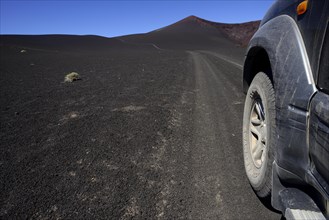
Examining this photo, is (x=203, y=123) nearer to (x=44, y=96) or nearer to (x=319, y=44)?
(x=319, y=44)

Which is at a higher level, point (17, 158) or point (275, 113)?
point (275, 113)

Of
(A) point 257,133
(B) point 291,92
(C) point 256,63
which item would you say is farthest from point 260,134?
(B) point 291,92

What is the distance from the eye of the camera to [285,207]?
176 centimetres

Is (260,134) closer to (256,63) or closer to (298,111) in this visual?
(256,63)

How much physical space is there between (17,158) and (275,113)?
3.30 metres

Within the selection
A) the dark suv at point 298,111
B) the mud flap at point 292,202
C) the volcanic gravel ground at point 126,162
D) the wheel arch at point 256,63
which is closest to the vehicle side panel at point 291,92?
the dark suv at point 298,111

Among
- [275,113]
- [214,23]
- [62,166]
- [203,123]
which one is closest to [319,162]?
[275,113]

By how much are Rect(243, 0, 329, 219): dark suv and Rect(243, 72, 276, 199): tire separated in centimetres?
1

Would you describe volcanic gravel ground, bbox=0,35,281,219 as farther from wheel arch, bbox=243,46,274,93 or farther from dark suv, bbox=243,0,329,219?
wheel arch, bbox=243,46,274,93

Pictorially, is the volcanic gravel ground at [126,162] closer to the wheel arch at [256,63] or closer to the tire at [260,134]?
the tire at [260,134]

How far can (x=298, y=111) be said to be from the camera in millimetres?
1722

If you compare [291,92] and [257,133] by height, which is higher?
[291,92]

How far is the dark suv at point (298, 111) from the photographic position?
1544mm

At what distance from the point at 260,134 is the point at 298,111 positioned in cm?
102
